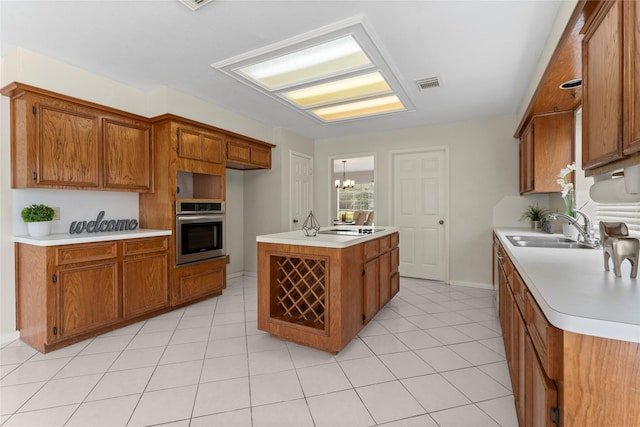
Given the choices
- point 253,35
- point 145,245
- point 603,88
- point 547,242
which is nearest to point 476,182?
point 547,242

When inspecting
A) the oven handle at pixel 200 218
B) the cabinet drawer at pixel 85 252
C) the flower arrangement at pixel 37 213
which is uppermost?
the flower arrangement at pixel 37 213

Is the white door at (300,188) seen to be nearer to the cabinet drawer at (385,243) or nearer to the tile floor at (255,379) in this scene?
the cabinet drawer at (385,243)

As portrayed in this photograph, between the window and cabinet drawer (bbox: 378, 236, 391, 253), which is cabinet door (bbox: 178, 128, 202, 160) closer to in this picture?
cabinet drawer (bbox: 378, 236, 391, 253)

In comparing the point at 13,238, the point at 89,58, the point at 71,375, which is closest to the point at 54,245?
the point at 13,238

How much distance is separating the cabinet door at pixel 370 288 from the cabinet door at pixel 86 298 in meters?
2.31

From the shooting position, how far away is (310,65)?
2.93 meters

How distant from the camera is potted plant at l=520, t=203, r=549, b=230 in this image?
3.72 metres

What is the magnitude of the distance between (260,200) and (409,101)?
273cm

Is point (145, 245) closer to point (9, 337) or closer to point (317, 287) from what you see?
point (9, 337)

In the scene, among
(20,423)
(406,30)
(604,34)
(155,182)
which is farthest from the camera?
(155,182)

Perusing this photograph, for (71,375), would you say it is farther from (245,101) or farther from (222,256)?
(245,101)

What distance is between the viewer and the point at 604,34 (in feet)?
4.40

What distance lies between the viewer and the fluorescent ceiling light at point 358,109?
3.99 m

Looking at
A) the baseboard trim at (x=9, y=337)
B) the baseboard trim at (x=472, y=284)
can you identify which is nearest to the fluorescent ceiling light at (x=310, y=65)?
the baseboard trim at (x=9, y=337)
